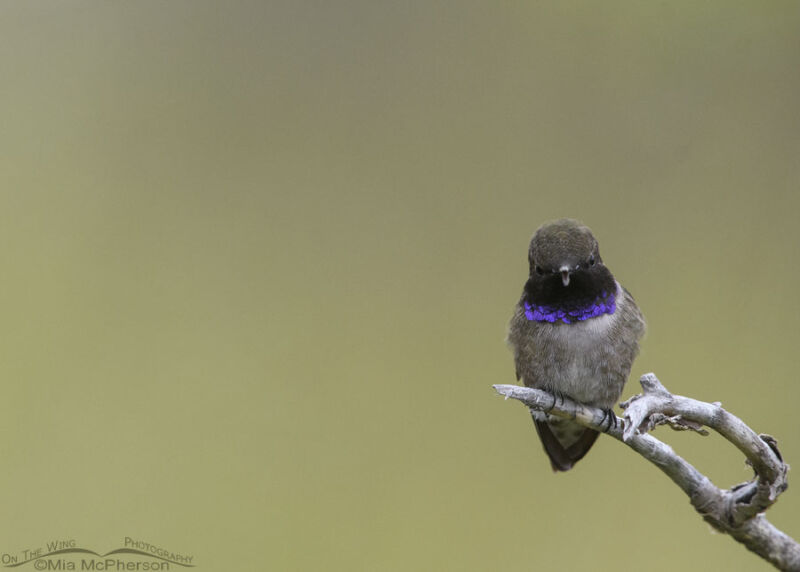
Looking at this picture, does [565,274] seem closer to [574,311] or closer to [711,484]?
[574,311]

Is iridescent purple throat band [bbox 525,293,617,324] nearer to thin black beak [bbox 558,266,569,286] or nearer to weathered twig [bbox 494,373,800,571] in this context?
thin black beak [bbox 558,266,569,286]

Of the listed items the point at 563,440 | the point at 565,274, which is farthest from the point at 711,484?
the point at 563,440

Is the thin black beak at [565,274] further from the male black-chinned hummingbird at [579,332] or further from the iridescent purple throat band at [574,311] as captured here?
the iridescent purple throat band at [574,311]

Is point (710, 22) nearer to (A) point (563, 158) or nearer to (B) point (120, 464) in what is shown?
(A) point (563, 158)

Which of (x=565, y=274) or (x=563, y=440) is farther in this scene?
(x=563, y=440)

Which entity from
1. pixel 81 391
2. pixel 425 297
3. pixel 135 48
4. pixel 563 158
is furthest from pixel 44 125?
pixel 563 158

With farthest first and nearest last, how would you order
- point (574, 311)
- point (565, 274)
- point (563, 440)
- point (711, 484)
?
point (563, 440)
point (574, 311)
point (565, 274)
point (711, 484)

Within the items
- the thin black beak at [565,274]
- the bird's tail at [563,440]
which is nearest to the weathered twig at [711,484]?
the thin black beak at [565,274]
